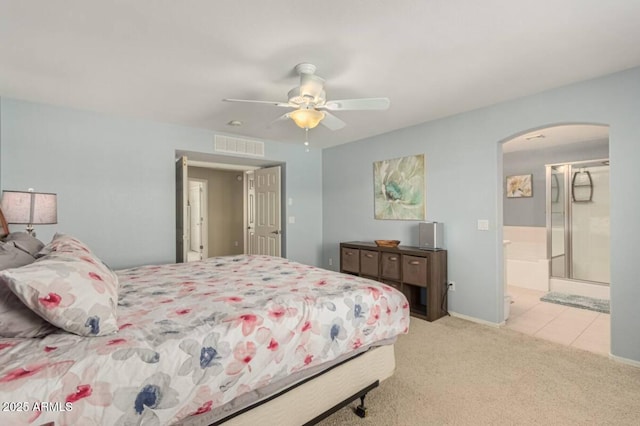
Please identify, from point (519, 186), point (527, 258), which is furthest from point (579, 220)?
point (519, 186)

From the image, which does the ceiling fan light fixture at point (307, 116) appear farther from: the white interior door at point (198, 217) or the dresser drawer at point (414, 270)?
the white interior door at point (198, 217)

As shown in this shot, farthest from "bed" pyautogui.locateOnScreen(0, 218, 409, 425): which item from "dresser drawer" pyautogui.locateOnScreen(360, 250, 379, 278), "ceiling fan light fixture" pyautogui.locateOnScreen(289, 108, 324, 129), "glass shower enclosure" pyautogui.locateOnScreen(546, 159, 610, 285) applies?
"glass shower enclosure" pyautogui.locateOnScreen(546, 159, 610, 285)

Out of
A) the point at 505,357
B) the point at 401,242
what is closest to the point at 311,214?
the point at 401,242

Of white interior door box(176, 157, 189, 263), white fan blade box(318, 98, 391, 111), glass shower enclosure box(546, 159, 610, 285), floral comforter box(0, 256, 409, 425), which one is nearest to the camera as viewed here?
floral comforter box(0, 256, 409, 425)

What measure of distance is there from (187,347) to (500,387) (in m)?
2.18

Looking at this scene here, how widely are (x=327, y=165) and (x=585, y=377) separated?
4241 millimetres

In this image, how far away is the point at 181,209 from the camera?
397 cm

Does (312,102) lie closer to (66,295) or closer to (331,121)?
(331,121)

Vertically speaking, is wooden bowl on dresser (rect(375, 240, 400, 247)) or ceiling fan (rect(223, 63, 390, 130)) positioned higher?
ceiling fan (rect(223, 63, 390, 130))

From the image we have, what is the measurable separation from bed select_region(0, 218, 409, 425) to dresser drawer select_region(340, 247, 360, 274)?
222 cm

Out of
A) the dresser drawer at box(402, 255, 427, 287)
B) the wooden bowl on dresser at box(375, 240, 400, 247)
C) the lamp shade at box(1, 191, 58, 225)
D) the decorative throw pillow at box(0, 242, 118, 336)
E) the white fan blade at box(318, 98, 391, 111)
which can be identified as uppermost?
the white fan blade at box(318, 98, 391, 111)

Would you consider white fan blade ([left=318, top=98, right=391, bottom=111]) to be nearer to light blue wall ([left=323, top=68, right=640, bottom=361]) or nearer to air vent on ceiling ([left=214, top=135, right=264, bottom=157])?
light blue wall ([left=323, top=68, right=640, bottom=361])

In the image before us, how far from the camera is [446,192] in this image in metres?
3.80

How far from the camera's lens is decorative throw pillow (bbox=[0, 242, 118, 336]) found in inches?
44.4
